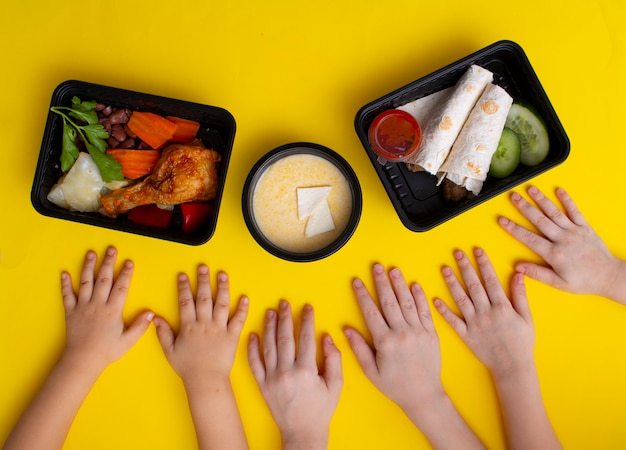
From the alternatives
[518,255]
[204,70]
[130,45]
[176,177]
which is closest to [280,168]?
[176,177]

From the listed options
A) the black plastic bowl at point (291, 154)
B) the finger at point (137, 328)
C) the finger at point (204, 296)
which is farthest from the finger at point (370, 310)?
the finger at point (137, 328)

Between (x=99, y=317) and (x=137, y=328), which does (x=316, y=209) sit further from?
(x=99, y=317)

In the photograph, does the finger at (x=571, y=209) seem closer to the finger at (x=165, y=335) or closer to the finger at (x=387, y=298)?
the finger at (x=387, y=298)

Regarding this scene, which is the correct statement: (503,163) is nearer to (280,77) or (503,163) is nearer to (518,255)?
(518,255)

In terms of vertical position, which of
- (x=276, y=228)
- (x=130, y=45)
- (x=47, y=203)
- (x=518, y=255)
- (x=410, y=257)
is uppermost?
(x=130, y=45)

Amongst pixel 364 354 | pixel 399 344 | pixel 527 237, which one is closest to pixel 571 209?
pixel 527 237

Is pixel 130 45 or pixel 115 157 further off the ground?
pixel 130 45
